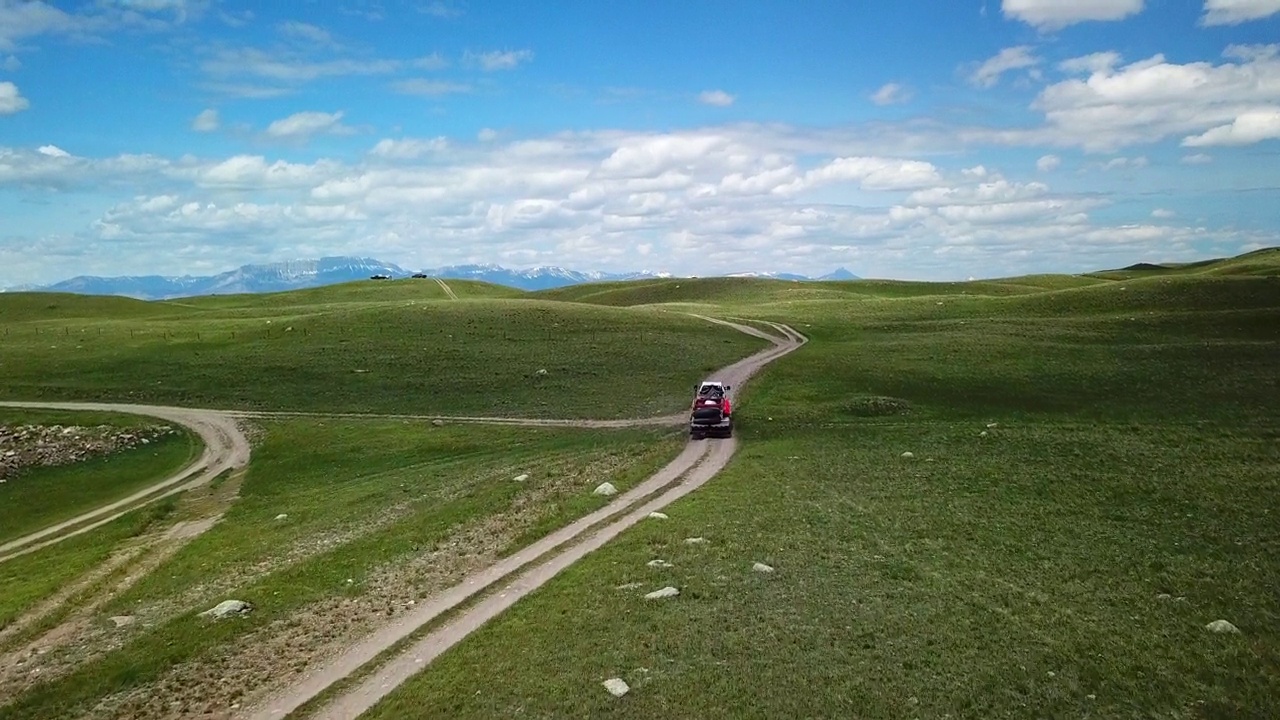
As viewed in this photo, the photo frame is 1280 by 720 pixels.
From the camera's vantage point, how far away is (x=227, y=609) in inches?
928

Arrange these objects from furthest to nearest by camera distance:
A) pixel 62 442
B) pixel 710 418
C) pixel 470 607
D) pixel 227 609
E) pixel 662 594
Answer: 1. pixel 62 442
2. pixel 710 418
3. pixel 227 609
4. pixel 470 607
5. pixel 662 594

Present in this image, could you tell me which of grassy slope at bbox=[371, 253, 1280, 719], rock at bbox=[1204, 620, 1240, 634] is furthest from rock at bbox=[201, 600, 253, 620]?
rock at bbox=[1204, 620, 1240, 634]

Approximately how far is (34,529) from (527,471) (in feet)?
85.5

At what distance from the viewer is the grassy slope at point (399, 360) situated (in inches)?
2285

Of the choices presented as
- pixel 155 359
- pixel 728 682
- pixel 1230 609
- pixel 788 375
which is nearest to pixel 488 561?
pixel 728 682

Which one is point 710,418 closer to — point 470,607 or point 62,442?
point 470,607

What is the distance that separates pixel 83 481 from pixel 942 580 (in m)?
48.7

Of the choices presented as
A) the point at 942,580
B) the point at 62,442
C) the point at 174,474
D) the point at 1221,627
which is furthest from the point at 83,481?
the point at 1221,627

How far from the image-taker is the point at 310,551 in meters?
29.6

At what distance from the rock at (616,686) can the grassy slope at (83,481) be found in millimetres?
37482

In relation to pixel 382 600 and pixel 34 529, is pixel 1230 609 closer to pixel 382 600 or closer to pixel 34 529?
pixel 382 600

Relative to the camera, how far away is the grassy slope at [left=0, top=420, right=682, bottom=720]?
21.7 metres

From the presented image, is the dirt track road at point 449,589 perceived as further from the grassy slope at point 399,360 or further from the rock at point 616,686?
the rock at point 616,686

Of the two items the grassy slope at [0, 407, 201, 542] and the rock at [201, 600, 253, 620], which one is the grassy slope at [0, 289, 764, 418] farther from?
the rock at [201, 600, 253, 620]
